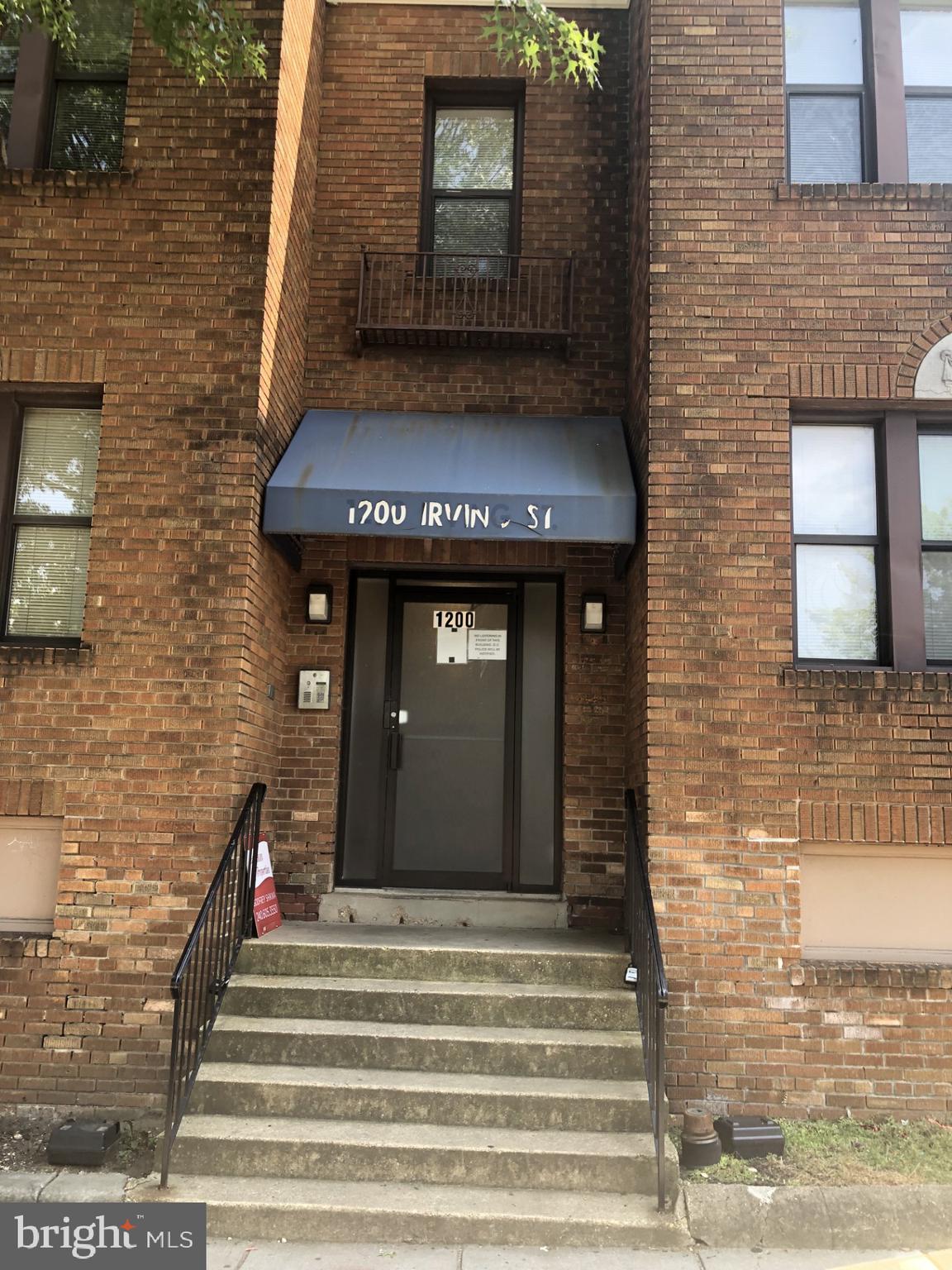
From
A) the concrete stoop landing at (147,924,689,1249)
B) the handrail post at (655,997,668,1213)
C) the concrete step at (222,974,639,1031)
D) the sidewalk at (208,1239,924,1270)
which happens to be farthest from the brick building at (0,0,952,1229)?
the sidewalk at (208,1239,924,1270)

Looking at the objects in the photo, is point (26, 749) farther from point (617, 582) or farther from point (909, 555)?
point (909, 555)

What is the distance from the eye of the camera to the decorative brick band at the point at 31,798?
5.26 m

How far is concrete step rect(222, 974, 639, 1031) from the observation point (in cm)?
487

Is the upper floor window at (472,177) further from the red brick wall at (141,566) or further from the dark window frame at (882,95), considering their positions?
the dark window frame at (882,95)

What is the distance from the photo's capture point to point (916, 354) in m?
5.48

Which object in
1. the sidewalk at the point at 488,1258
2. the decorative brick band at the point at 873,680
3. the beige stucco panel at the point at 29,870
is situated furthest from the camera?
the beige stucco panel at the point at 29,870

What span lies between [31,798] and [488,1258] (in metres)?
3.30

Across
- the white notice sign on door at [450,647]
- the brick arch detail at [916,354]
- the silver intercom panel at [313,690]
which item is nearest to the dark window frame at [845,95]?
the brick arch detail at [916,354]

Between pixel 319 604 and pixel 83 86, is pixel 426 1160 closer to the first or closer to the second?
pixel 319 604

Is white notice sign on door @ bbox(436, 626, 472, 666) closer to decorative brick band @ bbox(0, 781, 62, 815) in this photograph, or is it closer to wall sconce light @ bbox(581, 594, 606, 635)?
wall sconce light @ bbox(581, 594, 606, 635)

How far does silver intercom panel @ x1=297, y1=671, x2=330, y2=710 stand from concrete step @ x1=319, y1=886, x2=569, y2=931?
1.21m

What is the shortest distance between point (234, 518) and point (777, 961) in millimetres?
3810

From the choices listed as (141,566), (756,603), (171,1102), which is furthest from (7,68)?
(171,1102)

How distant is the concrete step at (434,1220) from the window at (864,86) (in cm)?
582
